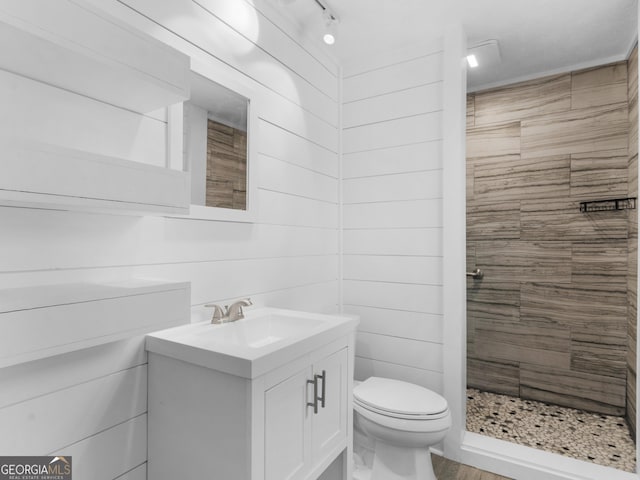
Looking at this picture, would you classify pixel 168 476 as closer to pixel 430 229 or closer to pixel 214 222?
pixel 214 222

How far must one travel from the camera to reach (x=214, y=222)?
1.56 metres

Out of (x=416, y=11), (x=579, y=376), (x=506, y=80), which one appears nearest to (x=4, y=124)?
(x=416, y=11)

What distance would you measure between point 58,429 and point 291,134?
1.60 metres

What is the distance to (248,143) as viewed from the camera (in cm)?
173

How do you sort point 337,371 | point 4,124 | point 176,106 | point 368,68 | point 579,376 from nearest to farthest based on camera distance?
point 4,124 → point 176,106 → point 337,371 → point 368,68 → point 579,376

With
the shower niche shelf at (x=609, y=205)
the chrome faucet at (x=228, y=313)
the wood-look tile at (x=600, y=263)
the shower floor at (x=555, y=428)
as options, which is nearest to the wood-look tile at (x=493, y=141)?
the shower niche shelf at (x=609, y=205)

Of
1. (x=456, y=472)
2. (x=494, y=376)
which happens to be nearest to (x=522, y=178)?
(x=494, y=376)

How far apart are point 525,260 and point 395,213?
119 centimetres

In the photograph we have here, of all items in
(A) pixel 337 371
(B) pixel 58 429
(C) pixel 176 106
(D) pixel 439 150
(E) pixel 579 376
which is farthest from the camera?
(E) pixel 579 376

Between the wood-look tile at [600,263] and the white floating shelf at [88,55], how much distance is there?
2.71 m

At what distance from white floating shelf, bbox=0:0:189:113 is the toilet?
1554mm

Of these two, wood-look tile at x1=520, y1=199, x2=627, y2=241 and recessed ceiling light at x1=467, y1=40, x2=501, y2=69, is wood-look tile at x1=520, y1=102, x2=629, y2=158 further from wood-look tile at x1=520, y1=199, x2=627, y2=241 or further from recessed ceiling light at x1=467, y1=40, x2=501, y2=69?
recessed ceiling light at x1=467, y1=40, x2=501, y2=69

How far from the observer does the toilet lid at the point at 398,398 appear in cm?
174

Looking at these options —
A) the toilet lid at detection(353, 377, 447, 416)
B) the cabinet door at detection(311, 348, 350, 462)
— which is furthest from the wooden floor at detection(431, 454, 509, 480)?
the cabinet door at detection(311, 348, 350, 462)
